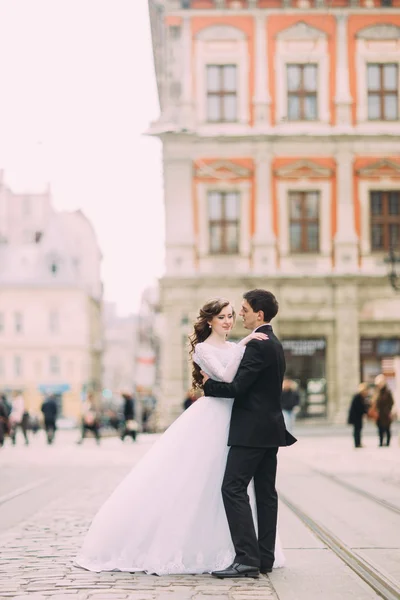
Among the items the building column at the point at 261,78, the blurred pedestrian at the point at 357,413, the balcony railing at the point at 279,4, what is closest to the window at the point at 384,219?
the building column at the point at 261,78

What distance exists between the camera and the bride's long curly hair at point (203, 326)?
7.24 m

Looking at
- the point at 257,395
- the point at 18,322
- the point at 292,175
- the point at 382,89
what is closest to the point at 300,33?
the point at 382,89

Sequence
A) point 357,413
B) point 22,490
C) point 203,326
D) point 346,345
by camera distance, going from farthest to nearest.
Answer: point 346,345, point 357,413, point 22,490, point 203,326

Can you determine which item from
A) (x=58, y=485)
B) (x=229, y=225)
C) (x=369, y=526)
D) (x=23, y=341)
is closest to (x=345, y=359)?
(x=229, y=225)

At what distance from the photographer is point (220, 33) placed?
118 feet

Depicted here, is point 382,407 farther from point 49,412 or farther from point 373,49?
point 373,49

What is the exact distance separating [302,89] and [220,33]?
3.21m

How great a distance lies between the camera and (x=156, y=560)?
6977 millimetres

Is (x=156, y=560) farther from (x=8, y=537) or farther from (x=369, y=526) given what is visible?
(x=369, y=526)

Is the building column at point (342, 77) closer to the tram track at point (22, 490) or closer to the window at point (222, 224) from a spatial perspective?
the window at point (222, 224)

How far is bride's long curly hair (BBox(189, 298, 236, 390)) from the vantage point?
7242 mm

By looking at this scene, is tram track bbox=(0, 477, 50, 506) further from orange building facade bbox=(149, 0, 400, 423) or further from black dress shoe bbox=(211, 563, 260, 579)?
orange building facade bbox=(149, 0, 400, 423)

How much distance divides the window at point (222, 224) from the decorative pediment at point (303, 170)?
6.17ft

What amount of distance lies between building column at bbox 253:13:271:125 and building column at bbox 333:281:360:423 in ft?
19.5
